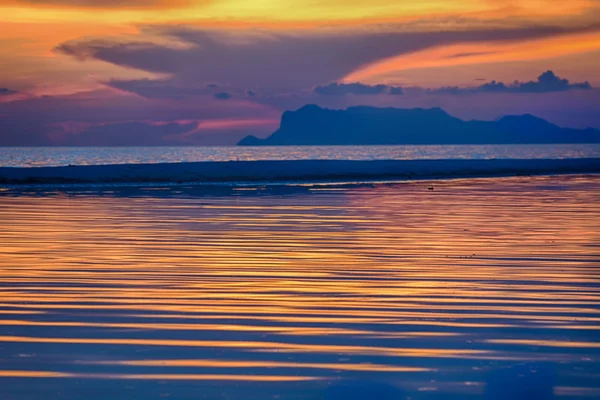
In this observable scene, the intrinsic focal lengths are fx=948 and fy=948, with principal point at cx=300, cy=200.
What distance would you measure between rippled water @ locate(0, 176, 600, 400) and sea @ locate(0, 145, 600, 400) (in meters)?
0.03

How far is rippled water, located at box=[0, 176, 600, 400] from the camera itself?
6.75 meters

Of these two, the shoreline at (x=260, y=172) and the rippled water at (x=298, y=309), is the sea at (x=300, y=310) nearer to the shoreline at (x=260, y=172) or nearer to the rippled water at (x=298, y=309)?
the rippled water at (x=298, y=309)

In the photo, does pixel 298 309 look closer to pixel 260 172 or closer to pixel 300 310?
pixel 300 310

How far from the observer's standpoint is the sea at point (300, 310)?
6.71 m

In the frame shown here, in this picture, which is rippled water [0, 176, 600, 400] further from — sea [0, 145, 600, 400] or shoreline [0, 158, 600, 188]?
shoreline [0, 158, 600, 188]

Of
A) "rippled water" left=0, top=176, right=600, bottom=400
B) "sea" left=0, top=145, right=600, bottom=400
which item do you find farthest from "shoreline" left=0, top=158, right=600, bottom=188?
"sea" left=0, top=145, right=600, bottom=400

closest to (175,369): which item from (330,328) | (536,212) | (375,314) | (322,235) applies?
(330,328)

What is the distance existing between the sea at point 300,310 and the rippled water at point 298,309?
25 millimetres

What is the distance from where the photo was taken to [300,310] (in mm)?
9492

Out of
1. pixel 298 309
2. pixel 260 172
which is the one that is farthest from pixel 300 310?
pixel 260 172

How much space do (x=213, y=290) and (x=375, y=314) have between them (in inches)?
91.3

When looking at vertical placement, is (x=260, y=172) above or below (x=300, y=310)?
below

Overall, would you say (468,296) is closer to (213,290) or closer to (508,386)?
(213,290)

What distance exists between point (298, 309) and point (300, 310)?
0.06m
